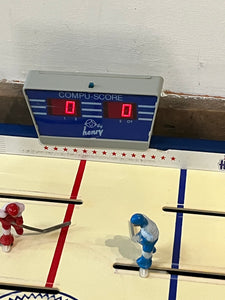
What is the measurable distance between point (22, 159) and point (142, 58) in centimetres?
26

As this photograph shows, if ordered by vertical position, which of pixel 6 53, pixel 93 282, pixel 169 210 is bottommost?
pixel 93 282

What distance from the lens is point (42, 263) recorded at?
791 millimetres

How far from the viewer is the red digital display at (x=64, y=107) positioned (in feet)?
2.80

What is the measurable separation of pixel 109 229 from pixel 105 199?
60mm

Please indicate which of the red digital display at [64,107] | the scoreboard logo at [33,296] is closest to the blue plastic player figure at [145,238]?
the scoreboard logo at [33,296]

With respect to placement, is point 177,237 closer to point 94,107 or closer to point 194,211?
point 194,211

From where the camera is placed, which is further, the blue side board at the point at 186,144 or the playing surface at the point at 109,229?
the blue side board at the point at 186,144

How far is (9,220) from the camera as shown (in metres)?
0.80

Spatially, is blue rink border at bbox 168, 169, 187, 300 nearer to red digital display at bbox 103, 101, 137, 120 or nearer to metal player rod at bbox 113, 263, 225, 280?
metal player rod at bbox 113, 263, 225, 280

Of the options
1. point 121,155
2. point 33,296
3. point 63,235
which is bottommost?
point 33,296

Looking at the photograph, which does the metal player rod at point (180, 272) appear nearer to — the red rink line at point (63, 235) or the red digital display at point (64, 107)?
the red rink line at point (63, 235)

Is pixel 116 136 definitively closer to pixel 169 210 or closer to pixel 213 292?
pixel 169 210

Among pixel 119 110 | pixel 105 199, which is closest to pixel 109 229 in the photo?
pixel 105 199

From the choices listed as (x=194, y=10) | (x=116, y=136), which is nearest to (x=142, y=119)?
(x=116, y=136)
